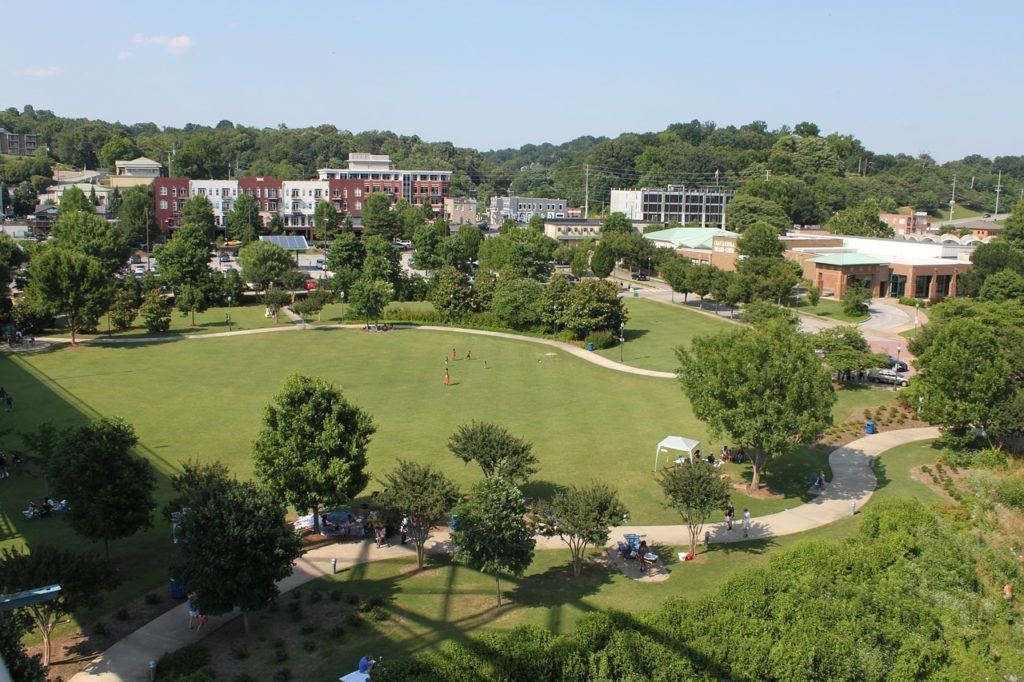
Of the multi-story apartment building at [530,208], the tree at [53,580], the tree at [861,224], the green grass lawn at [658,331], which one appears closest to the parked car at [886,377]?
the green grass lawn at [658,331]

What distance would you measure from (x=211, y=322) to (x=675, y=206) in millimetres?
107929

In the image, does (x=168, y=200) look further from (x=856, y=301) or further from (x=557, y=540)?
(x=557, y=540)

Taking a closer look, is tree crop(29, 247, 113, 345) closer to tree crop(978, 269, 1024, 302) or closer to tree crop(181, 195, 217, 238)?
tree crop(181, 195, 217, 238)

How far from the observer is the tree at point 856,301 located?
7562 centimetres

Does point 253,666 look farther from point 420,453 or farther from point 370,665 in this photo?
point 420,453

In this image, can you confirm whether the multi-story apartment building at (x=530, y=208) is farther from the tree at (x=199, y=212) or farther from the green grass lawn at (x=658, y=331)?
the green grass lawn at (x=658, y=331)

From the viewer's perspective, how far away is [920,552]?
25.8 metres

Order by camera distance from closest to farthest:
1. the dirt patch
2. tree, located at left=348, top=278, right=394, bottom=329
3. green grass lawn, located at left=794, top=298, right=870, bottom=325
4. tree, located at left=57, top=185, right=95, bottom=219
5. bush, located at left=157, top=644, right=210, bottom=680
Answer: bush, located at left=157, top=644, right=210, bottom=680 → the dirt patch → tree, located at left=348, top=278, right=394, bottom=329 → green grass lawn, located at left=794, top=298, right=870, bottom=325 → tree, located at left=57, top=185, right=95, bottom=219

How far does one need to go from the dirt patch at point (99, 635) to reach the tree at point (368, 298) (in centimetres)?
4625

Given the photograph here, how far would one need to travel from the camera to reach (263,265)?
8356cm

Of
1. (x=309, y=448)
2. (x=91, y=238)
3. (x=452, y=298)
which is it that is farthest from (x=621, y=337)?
(x=91, y=238)

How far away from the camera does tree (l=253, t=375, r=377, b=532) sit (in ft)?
92.4

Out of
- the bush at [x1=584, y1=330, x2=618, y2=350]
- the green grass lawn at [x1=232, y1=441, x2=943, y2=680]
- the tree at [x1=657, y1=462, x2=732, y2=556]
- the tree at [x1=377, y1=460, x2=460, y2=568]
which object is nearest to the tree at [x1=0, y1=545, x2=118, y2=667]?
the green grass lawn at [x1=232, y1=441, x2=943, y2=680]

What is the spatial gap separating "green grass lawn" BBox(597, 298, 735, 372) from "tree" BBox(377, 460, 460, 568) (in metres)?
31.1
